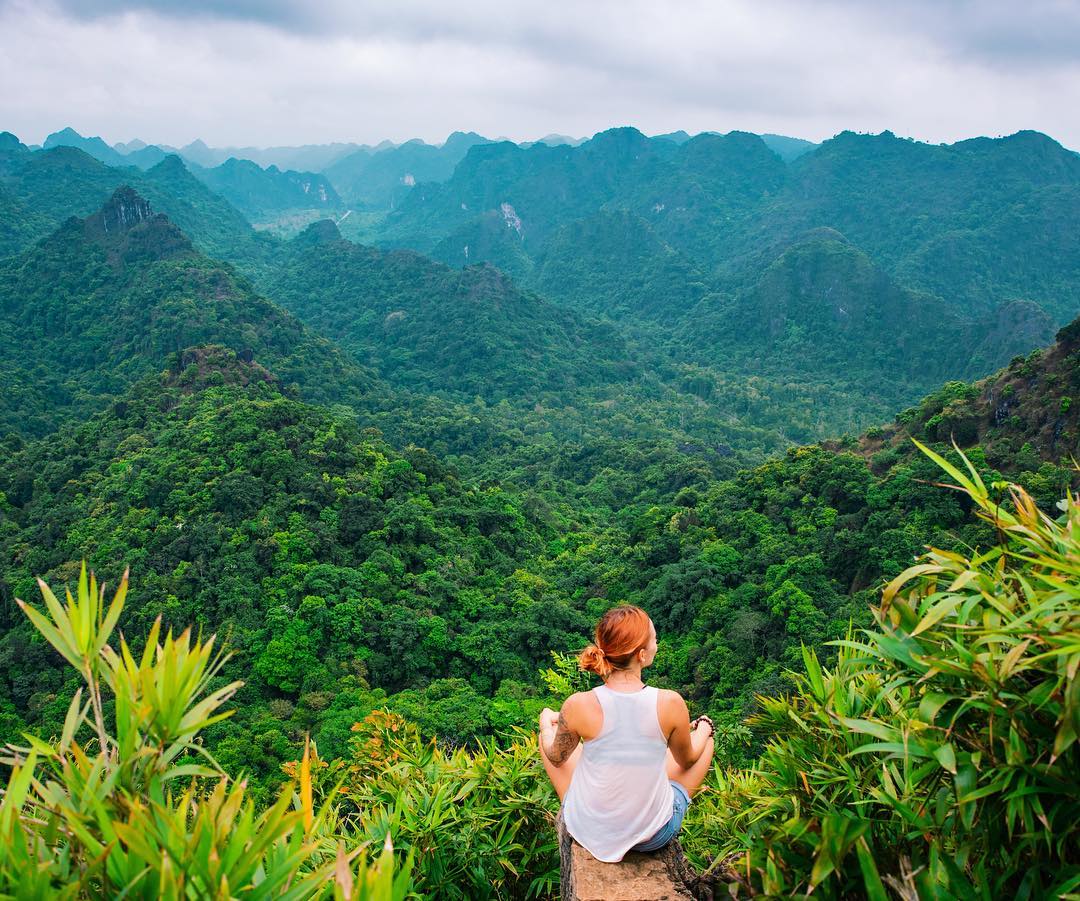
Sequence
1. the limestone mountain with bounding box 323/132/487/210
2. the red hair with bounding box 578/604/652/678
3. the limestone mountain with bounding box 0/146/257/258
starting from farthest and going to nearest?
the limestone mountain with bounding box 323/132/487/210 → the limestone mountain with bounding box 0/146/257/258 → the red hair with bounding box 578/604/652/678

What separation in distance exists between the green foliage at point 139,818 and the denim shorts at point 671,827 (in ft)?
3.96

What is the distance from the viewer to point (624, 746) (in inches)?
104

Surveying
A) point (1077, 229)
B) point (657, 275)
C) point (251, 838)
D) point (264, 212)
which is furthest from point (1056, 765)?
point (264, 212)

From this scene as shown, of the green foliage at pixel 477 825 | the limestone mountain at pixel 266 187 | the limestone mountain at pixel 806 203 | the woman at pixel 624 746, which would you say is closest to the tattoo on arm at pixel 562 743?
the woman at pixel 624 746

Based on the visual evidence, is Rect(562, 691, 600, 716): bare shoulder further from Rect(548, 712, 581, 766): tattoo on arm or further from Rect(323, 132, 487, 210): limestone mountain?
Rect(323, 132, 487, 210): limestone mountain

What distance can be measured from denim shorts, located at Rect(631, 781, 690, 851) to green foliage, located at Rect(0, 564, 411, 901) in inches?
47.5

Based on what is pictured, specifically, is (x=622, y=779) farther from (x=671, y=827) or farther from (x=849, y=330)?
(x=849, y=330)

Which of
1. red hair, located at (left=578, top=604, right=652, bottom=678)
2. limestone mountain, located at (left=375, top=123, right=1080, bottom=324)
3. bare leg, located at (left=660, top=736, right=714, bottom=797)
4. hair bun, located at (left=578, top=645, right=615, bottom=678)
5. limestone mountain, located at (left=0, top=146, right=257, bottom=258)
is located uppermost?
limestone mountain, located at (left=375, top=123, right=1080, bottom=324)

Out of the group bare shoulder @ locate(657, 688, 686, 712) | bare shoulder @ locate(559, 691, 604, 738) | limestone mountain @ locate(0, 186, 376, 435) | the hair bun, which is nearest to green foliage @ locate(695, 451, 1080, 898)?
bare shoulder @ locate(657, 688, 686, 712)

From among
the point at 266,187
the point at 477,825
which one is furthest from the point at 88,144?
the point at 477,825

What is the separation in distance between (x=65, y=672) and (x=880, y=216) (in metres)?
90.6

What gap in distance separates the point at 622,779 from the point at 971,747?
116cm

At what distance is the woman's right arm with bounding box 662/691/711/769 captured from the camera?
8.65 ft

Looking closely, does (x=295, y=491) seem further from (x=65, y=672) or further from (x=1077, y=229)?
(x=1077, y=229)
